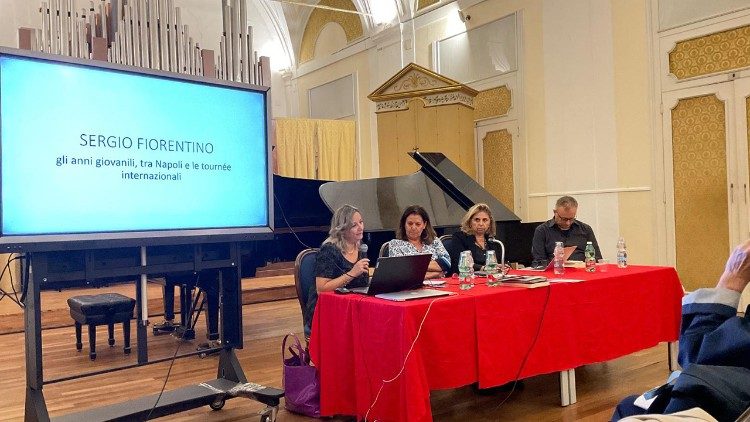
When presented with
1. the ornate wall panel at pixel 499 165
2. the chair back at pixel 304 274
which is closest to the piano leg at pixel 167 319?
Result: the chair back at pixel 304 274

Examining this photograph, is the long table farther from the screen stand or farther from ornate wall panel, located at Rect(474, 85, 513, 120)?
ornate wall panel, located at Rect(474, 85, 513, 120)

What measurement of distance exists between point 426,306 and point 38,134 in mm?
1680

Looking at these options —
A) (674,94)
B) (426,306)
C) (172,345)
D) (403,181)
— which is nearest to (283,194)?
(403,181)

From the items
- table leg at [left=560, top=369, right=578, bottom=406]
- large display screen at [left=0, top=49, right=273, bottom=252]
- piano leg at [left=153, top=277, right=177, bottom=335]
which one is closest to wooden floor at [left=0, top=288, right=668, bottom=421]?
table leg at [left=560, top=369, right=578, bottom=406]

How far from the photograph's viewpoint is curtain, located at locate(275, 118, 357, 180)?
10.8 metres

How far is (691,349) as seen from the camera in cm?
130

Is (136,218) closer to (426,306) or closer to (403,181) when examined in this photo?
(426,306)

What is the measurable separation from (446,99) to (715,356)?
6.85 metres

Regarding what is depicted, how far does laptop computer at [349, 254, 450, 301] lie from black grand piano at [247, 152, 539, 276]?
2104 mm

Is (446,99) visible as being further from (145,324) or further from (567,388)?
(145,324)

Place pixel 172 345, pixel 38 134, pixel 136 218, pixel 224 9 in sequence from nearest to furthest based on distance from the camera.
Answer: pixel 38 134, pixel 136 218, pixel 172 345, pixel 224 9

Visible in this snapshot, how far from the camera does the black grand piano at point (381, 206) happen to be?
4984mm

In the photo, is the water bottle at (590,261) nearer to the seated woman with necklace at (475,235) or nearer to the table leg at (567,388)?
the seated woman with necklace at (475,235)

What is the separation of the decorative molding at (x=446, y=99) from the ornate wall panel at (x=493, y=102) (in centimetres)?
43
